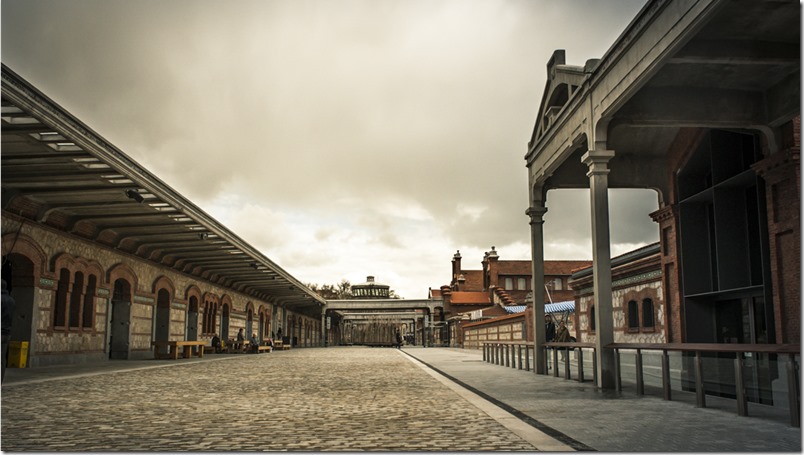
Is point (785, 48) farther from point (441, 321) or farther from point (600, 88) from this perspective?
point (441, 321)

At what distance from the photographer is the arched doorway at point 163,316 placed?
1073 inches

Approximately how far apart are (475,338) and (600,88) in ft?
115

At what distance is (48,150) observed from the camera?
43.7ft

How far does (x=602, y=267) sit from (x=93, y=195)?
12579 millimetres

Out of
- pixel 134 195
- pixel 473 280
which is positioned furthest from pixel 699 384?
pixel 473 280

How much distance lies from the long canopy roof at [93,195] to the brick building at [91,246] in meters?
0.03

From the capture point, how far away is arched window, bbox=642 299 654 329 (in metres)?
17.2

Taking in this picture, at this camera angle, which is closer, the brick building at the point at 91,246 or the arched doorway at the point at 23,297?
the brick building at the point at 91,246

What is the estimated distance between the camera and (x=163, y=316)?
90.0 feet

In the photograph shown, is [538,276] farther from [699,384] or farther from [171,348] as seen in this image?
[171,348]

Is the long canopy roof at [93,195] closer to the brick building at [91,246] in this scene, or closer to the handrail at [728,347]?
the brick building at [91,246]

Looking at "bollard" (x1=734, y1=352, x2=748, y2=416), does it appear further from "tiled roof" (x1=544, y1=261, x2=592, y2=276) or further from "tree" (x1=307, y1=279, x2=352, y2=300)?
"tree" (x1=307, y1=279, x2=352, y2=300)

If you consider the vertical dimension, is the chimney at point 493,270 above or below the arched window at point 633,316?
above

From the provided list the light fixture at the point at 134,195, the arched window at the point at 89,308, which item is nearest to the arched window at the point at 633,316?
the light fixture at the point at 134,195
